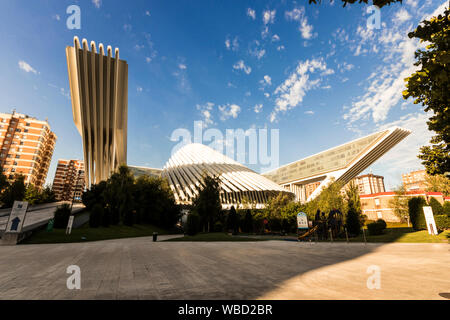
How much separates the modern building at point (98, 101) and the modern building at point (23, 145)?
34934 mm

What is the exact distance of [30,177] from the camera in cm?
6338

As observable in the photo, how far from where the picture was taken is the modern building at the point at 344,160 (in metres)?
58.1

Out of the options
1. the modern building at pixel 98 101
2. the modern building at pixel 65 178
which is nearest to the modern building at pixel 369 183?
the modern building at pixel 98 101

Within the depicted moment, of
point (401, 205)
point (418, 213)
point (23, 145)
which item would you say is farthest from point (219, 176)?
point (23, 145)

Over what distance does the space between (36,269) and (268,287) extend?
617 centimetres

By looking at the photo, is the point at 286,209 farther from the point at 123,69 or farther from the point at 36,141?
the point at 36,141

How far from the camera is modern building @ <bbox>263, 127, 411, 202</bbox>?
190 ft

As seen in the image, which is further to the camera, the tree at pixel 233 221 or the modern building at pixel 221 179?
the modern building at pixel 221 179

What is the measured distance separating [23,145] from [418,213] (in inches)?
3714

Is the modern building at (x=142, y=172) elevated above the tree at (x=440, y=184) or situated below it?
above

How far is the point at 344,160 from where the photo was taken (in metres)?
62.8

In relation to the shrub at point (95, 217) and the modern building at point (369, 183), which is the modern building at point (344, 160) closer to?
the shrub at point (95, 217)

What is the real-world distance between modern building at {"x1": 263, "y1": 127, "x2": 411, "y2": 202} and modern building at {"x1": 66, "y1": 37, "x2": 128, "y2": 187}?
5156 centimetres

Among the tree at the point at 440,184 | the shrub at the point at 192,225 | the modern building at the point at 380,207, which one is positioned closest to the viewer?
the shrub at the point at 192,225
